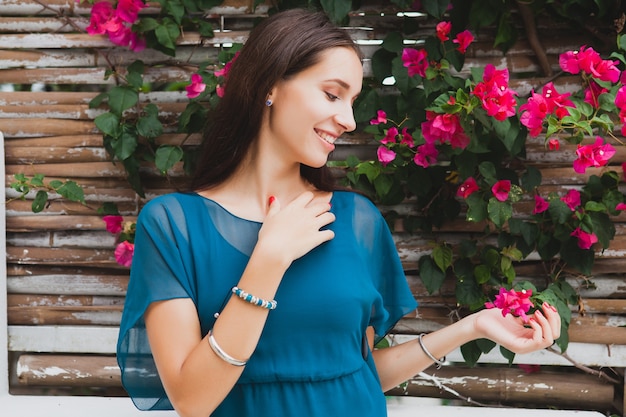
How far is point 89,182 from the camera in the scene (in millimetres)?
2273

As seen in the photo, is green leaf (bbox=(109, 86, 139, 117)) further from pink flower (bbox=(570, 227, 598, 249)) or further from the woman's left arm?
pink flower (bbox=(570, 227, 598, 249))

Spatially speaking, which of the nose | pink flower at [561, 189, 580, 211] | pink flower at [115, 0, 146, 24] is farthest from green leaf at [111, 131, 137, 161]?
pink flower at [561, 189, 580, 211]

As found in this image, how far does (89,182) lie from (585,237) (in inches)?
58.1

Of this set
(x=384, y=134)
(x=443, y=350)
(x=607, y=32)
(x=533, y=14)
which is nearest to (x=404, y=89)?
(x=384, y=134)

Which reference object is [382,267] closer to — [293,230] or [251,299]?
[293,230]

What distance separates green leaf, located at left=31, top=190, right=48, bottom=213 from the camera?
2.19 m

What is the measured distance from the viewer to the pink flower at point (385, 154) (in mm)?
2031

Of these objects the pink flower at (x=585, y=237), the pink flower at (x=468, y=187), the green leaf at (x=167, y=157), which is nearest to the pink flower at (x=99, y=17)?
the green leaf at (x=167, y=157)

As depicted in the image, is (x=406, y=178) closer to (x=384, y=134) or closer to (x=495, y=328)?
(x=384, y=134)

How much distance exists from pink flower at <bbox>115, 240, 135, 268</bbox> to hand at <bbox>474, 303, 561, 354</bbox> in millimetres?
1045

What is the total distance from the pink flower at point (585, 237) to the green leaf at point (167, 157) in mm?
1141

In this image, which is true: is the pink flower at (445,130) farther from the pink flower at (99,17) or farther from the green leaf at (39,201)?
the green leaf at (39,201)

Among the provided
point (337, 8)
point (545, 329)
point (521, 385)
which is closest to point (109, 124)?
point (337, 8)

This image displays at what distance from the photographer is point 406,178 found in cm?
213
